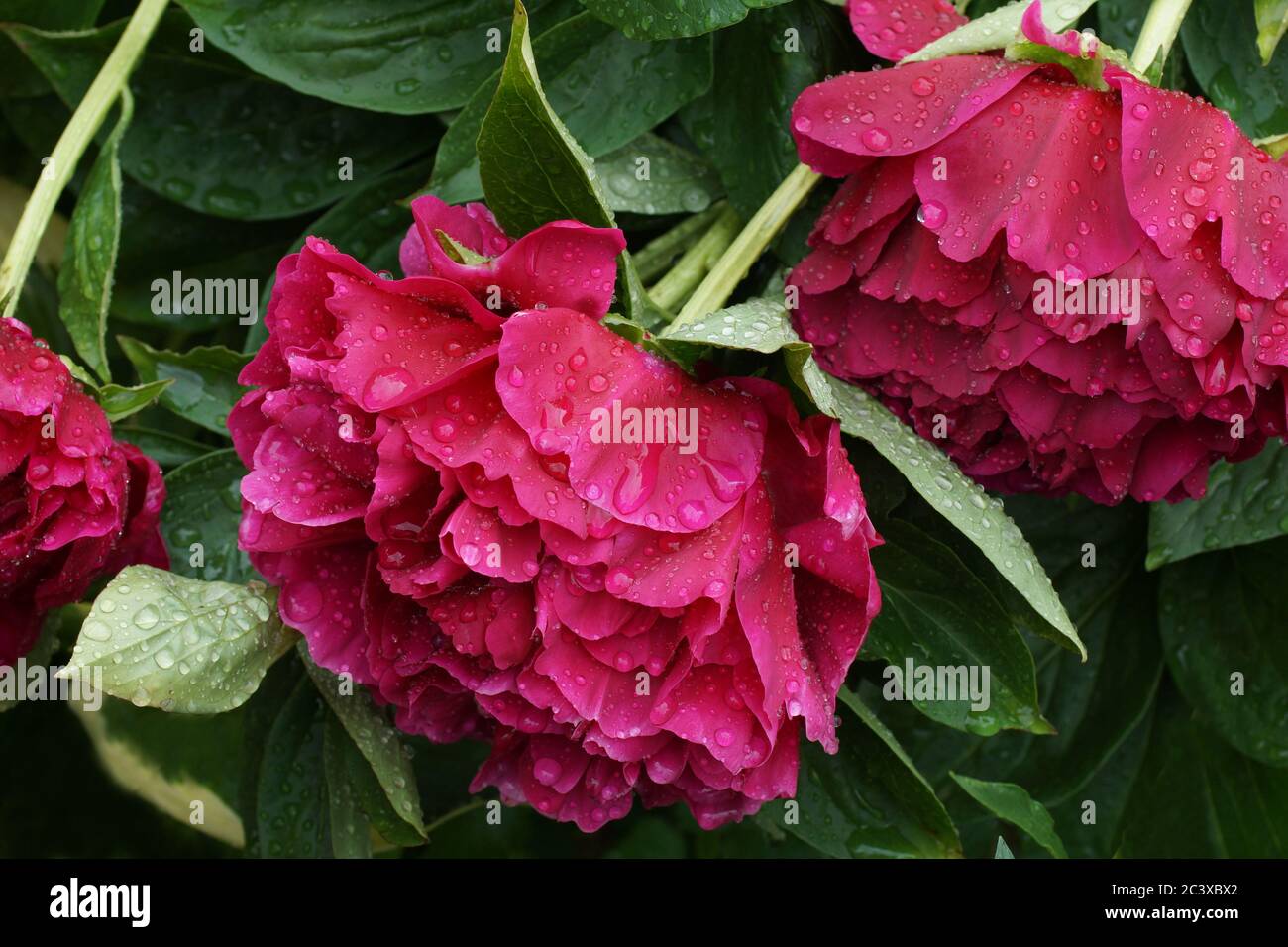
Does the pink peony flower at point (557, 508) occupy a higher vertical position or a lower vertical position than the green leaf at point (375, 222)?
lower

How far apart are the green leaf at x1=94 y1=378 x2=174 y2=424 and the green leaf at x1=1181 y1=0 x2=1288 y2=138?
1.27ft

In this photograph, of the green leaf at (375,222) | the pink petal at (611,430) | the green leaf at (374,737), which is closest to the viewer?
the pink petal at (611,430)

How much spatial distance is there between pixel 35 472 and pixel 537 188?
17 cm

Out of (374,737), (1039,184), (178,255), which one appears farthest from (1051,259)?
(178,255)

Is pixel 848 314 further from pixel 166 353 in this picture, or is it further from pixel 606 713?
pixel 166 353

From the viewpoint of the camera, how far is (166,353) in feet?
1.63

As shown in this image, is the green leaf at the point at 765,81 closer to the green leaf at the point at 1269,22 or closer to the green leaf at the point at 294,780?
the green leaf at the point at 1269,22

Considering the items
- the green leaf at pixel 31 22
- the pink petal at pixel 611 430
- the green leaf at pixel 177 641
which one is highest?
the green leaf at pixel 31 22

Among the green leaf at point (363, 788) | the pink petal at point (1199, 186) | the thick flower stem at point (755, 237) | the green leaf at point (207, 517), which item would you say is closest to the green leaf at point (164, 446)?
the green leaf at point (207, 517)

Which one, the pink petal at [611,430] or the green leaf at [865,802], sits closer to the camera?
the pink petal at [611,430]

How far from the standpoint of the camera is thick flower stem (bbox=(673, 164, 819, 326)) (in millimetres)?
410

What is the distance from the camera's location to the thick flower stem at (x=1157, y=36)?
0.40 meters

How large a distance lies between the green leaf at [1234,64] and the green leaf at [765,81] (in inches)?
Result: 5.2

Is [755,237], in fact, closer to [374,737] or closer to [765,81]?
[765,81]
